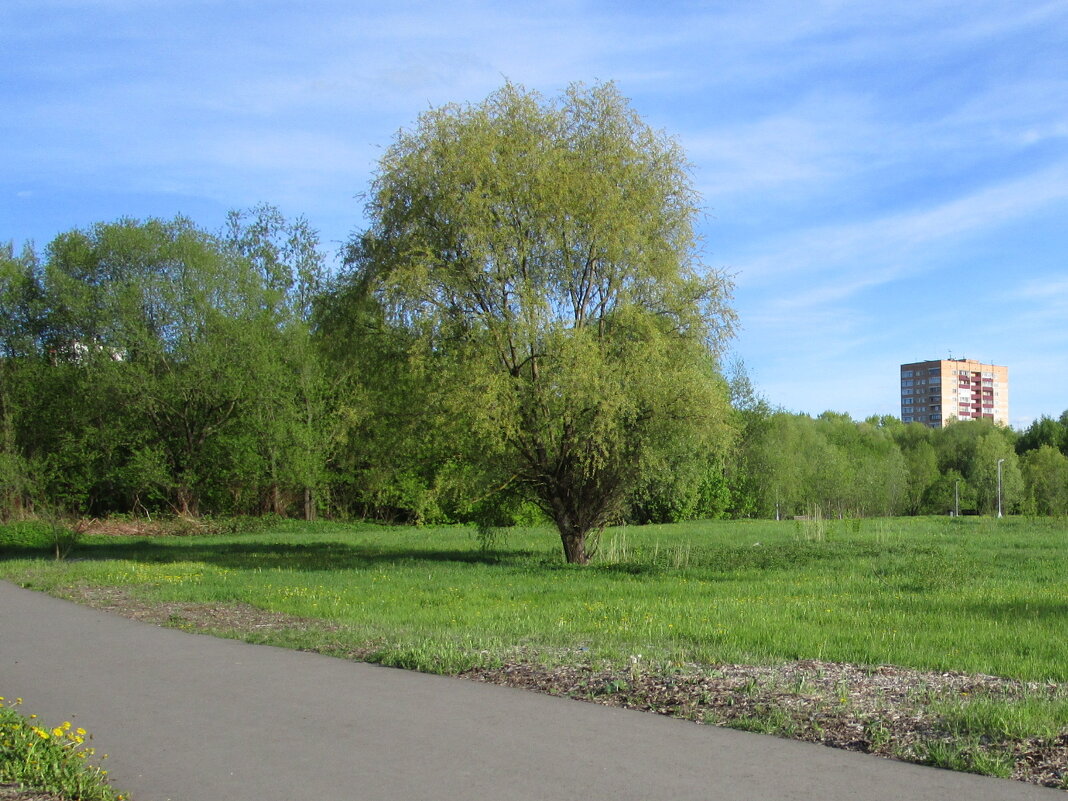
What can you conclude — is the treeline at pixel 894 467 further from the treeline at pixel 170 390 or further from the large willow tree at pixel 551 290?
the large willow tree at pixel 551 290

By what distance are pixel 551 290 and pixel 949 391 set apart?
170703 mm

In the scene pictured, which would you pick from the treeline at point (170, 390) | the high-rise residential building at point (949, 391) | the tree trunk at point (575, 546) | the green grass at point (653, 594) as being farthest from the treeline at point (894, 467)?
the high-rise residential building at point (949, 391)

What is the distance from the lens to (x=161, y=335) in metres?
40.2

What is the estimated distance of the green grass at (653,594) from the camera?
31.7 ft

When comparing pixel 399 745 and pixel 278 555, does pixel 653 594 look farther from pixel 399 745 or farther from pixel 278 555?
pixel 278 555

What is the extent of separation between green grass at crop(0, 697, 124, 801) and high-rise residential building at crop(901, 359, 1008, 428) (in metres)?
181

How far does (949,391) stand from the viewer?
173625mm

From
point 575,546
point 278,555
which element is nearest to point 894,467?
Answer: point 575,546

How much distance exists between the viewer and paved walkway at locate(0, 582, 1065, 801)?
5441 mm

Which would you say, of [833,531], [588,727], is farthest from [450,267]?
[833,531]

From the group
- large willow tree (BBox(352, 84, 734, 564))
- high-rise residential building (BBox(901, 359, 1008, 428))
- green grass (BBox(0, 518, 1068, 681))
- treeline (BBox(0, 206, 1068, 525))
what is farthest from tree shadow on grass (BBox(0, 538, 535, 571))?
high-rise residential building (BBox(901, 359, 1008, 428))

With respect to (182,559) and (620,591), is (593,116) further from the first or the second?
(182,559)

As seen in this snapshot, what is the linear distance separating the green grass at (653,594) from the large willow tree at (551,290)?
2981 millimetres

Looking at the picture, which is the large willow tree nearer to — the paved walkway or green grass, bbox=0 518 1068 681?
green grass, bbox=0 518 1068 681
